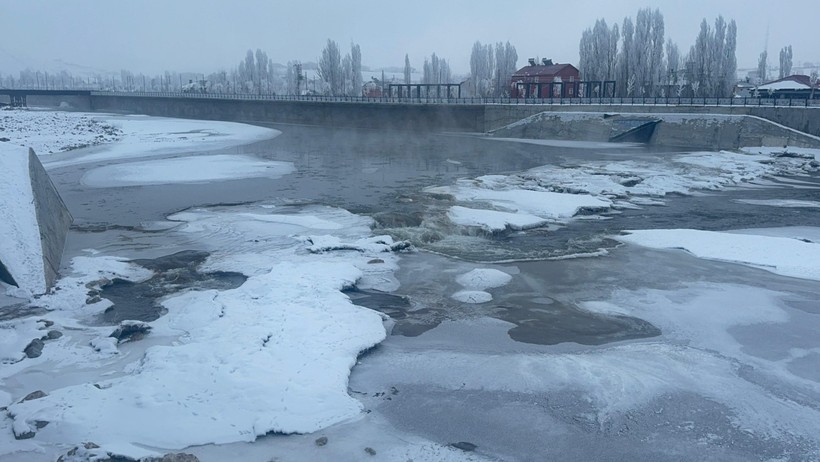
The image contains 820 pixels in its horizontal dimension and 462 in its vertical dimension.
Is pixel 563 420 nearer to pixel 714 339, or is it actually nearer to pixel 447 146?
pixel 714 339

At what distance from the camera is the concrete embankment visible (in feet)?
115

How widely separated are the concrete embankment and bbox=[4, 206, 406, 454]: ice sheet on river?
2992cm

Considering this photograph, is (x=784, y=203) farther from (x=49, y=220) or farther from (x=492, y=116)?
(x=492, y=116)

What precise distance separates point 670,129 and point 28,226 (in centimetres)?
3697

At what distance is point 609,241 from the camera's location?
15.1 meters

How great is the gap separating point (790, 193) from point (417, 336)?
61.9 feet

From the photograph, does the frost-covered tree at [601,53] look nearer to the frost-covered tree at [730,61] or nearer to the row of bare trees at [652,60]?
the row of bare trees at [652,60]

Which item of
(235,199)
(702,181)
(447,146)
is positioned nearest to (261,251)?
(235,199)

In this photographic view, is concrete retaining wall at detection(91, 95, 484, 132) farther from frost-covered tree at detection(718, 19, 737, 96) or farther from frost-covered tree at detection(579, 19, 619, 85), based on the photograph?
frost-covered tree at detection(718, 19, 737, 96)

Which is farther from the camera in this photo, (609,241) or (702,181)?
(702,181)

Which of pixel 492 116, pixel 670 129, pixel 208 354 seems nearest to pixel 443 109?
pixel 492 116

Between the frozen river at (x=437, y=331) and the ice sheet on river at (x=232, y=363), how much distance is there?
0.04m

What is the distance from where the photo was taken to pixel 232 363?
8188mm

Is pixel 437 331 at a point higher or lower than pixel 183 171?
lower
